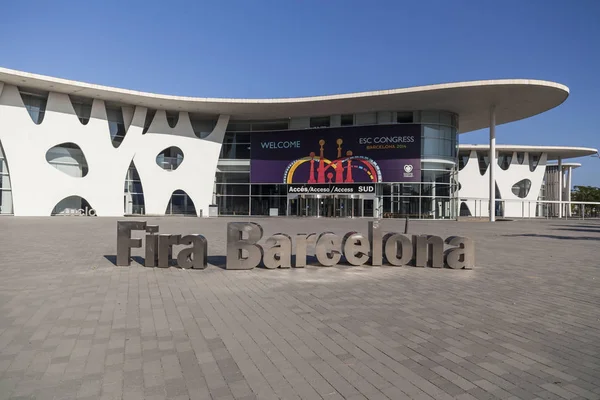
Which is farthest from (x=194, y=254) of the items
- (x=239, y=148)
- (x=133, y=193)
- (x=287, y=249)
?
(x=239, y=148)

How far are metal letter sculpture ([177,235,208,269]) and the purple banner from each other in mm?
33658

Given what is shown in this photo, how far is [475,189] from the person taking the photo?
57812mm

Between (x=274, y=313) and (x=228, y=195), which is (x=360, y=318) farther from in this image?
(x=228, y=195)

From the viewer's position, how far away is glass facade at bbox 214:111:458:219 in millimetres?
41500

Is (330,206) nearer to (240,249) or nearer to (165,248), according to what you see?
(240,249)

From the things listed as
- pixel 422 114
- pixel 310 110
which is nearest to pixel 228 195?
pixel 310 110

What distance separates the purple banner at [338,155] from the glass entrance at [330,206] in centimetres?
178

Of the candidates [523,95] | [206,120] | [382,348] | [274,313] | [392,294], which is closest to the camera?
[382,348]

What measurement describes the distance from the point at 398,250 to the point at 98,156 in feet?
118

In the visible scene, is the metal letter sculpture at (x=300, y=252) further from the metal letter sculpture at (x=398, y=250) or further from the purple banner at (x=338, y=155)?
the purple banner at (x=338, y=155)

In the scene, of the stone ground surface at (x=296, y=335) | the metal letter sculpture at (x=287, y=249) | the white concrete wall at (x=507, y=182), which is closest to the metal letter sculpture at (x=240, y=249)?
the metal letter sculpture at (x=287, y=249)

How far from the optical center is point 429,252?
11227mm

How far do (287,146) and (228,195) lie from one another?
28.2 feet

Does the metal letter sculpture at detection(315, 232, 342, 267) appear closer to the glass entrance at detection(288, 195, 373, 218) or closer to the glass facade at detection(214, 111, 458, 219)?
the glass facade at detection(214, 111, 458, 219)
